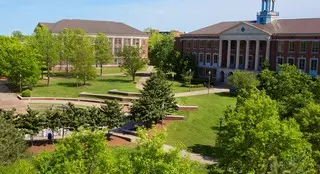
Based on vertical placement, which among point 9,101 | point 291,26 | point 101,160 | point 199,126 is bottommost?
point 199,126

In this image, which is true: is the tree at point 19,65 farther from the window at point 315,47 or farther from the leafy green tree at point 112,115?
the window at point 315,47

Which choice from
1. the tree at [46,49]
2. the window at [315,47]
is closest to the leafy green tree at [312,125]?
the window at [315,47]

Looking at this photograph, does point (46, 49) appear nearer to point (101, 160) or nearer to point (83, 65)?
point (83, 65)

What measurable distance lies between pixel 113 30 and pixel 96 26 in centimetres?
426

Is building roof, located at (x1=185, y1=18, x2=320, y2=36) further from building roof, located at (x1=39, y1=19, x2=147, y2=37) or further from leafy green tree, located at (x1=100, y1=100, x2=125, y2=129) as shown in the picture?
leafy green tree, located at (x1=100, y1=100, x2=125, y2=129)

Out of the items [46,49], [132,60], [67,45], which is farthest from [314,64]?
[67,45]

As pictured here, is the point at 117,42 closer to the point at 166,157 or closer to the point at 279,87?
the point at 279,87

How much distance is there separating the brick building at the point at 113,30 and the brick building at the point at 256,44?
22.5 meters

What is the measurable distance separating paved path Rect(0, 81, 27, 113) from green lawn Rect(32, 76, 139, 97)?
301 cm

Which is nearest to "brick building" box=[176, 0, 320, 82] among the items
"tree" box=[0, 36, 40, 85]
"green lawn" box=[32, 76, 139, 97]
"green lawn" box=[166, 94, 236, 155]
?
"green lawn" box=[166, 94, 236, 155]

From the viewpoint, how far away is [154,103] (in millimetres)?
40625

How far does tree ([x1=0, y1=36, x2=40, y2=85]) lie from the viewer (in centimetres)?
5744

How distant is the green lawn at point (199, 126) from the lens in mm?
37500

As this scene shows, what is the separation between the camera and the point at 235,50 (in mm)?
75375
